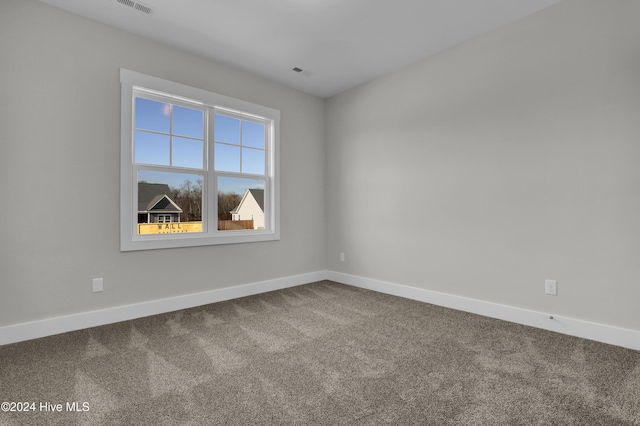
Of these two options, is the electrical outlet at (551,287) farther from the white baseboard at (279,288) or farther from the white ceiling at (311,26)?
the white ceiling at (311,26)

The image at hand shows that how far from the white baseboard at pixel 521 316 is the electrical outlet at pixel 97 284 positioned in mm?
2987

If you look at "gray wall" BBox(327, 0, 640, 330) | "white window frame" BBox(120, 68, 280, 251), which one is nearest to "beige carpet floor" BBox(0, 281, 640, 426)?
"gray wall" BBox(327, 0, 640, 330)

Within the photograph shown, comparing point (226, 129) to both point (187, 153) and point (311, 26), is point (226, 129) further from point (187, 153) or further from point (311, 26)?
point (311, 26)

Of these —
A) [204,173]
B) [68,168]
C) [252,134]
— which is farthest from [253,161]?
[68,168]

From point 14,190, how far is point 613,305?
4788 mm

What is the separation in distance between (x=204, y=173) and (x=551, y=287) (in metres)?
3.61

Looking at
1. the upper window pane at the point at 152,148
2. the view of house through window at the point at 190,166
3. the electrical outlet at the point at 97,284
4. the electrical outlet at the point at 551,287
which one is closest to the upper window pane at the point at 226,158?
the view of house through window at the point at 190,166

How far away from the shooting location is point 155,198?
3.26 meters

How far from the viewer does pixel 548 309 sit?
8.82 feet

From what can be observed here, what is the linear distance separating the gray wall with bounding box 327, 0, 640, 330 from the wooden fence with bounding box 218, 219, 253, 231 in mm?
1597

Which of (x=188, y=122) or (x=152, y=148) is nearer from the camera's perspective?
(x=152, y=148)

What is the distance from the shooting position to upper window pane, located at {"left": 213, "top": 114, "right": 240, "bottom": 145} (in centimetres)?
372

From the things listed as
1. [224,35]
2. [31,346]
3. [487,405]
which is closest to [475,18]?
[224,35]

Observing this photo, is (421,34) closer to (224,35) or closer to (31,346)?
(224,35)
